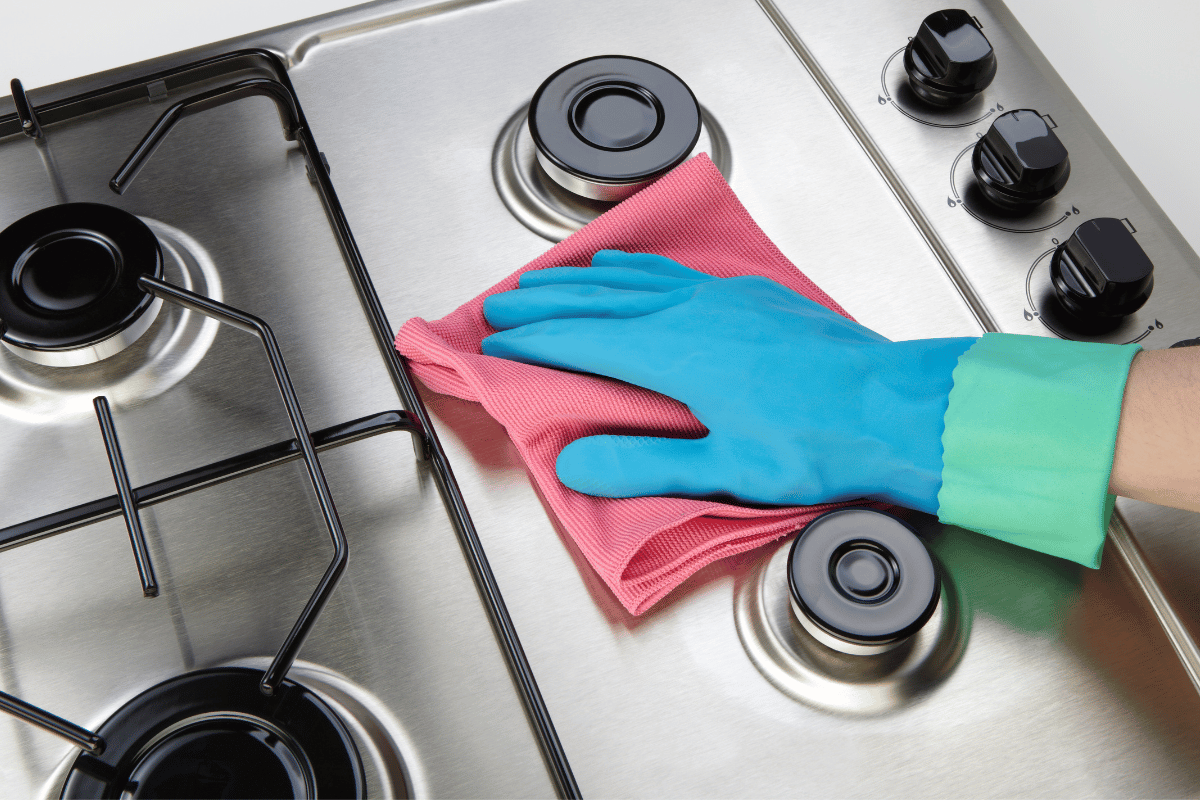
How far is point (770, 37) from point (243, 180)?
0.48m

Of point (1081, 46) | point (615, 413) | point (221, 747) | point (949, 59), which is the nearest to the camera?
point (221, 747)

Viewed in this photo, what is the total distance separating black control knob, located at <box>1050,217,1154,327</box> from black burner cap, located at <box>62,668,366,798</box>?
1.92ft

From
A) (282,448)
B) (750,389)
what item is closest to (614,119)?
(750,389)

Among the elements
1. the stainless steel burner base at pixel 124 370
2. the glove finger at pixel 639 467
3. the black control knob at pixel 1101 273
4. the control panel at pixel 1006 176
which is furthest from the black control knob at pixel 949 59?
the stainless steel burner base at pixel 124 370

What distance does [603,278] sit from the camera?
0.67 metres

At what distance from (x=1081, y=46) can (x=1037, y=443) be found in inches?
18.8

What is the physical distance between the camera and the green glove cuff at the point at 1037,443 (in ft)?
1.89

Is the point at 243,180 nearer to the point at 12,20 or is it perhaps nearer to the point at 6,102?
the point at 6,102

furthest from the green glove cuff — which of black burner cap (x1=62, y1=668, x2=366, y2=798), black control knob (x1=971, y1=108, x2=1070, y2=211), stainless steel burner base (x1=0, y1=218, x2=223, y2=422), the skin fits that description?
stainless steel burner base (x1=0, y1=218, x2=223, y2=422)

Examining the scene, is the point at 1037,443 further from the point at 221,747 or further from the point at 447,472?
the point at 221,747

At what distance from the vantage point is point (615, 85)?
2.42ft

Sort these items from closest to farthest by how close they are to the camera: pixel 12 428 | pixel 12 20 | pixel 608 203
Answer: pixel 12 428, pixel 608 203, pixel 12 20

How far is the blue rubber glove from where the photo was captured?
0.60 meters

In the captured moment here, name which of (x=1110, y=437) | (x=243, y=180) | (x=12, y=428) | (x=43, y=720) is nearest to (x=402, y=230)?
(x=243, y=180)
